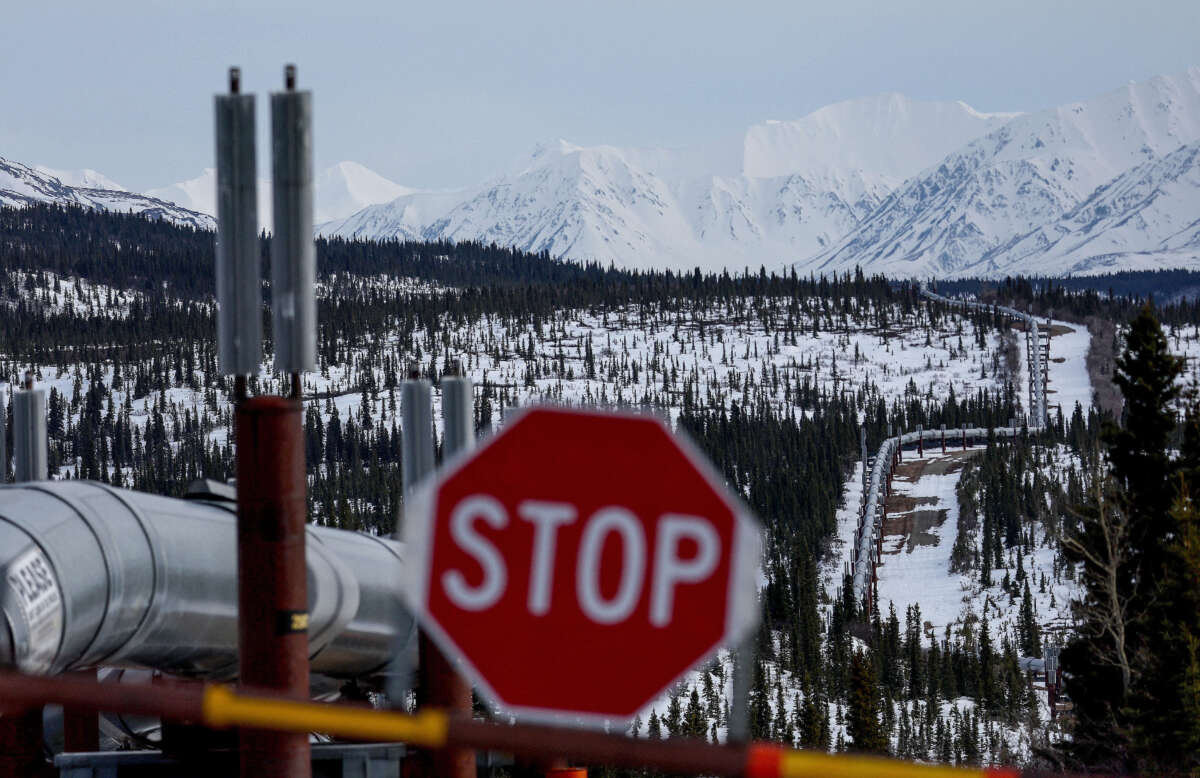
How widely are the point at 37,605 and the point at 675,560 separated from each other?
760 cm

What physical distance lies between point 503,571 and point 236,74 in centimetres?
714

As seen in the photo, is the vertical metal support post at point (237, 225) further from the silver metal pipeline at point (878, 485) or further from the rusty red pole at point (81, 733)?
the silver metal pipeline at point (878, 485)

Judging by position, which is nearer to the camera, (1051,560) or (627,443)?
(627,443)

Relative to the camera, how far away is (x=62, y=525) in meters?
11.7

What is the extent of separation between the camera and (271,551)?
10.9 metres

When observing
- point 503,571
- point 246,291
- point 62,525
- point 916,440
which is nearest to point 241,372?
point 246,291

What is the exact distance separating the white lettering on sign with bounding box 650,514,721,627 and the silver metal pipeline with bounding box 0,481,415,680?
6.64 m

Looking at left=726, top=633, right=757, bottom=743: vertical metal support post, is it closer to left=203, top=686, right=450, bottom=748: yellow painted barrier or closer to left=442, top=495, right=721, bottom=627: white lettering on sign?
left=442, top=495, right=721, bottom=627: white lettering on sign

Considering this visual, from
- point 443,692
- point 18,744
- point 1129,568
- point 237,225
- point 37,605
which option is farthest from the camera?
point 1129,568

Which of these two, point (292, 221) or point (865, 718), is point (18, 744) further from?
point (865, 718)

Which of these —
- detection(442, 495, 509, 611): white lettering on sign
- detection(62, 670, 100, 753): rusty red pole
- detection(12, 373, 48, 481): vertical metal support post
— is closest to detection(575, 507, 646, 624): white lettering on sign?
detection(442, 495, 509, 611): white lettering on sign

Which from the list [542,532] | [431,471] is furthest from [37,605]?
[542,532]

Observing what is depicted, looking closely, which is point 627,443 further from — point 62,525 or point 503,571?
point 62,525

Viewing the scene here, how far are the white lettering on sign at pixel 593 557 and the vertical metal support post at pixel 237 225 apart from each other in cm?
628
